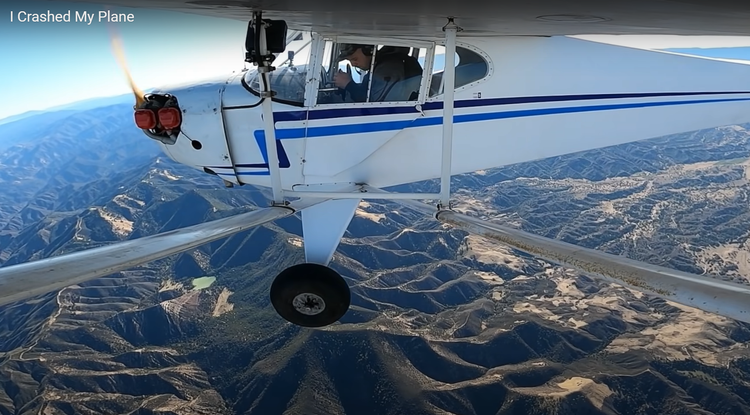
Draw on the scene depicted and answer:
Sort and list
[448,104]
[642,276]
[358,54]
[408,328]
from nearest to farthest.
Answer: [642,276] → [448,104] → [358,54] → [408,328]

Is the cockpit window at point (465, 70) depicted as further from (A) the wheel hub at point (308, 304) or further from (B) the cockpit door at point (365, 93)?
(A) the wheel hub at point (308, 304)

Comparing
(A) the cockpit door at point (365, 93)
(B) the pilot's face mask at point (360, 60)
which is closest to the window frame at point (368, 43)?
(A) the cockpit door at point (365, 93)

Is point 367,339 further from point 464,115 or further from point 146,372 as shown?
point 464,115

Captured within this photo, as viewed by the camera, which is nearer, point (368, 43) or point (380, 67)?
point (368, 43)

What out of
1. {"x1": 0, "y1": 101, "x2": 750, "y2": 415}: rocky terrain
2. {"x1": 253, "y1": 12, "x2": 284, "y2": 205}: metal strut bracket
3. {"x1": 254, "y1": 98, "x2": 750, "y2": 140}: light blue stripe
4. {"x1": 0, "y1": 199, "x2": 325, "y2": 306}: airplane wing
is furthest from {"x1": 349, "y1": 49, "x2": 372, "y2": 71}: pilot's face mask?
{"x1": 0, "y1": 101, "x2": 750, "y2": 415}: rocky terrain

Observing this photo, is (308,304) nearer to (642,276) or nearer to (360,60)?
Result: (360,60)

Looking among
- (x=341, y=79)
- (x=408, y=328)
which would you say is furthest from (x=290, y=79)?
(x=408, y=328)
